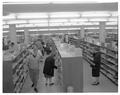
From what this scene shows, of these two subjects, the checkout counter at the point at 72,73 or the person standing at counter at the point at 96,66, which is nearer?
the checkout counter at the point at 72,73

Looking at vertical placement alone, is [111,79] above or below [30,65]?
below

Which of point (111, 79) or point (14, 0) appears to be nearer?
point (14, 0)

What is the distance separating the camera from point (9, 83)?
488 centimetres

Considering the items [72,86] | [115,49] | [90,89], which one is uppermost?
[115,49]

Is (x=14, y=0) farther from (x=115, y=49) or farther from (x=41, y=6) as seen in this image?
(x=115, y=49)

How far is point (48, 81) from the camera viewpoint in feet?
23.9

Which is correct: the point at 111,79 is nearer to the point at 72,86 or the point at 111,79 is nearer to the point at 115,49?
the point at 115,49

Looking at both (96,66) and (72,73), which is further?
(96,66)

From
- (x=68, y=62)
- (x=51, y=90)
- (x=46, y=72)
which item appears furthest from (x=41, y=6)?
(x=51, y=90)

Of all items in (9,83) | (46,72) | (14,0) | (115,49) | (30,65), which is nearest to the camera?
(14,0)

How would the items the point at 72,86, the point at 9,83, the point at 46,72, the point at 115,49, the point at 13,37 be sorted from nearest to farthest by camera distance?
the point at 9,83 < the point at 72,86 < the point at 46,72 < the point at 115,49 < the point at 13,37

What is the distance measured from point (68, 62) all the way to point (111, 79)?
331 cm

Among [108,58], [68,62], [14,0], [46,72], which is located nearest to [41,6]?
[14,0]

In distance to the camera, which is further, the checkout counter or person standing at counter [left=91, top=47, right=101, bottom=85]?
Answer: person standing at counter [left=91, top=47, right=101, bottom=85]
